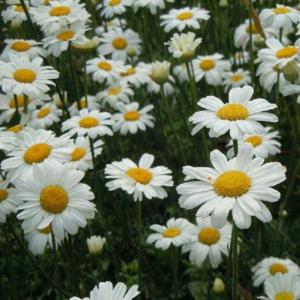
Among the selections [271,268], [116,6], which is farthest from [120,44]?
[271,268]

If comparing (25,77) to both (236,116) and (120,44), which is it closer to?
(236,116)

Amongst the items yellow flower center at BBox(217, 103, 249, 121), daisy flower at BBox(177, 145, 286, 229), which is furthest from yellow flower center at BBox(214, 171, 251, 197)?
yellow flower center at BBox(217, 103, 249, 121)

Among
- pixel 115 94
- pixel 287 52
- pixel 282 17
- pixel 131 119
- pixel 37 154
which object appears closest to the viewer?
pixel 37 154

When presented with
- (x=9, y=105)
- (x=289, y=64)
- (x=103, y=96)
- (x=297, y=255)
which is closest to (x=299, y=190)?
(x=297, y=255)

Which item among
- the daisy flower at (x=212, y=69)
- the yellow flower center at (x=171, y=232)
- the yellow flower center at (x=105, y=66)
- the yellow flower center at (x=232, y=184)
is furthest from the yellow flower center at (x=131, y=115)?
the yellow flower center at (x=232, y=184)

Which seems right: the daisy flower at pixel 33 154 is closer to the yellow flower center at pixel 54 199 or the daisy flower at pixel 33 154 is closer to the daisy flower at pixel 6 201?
the daisy flower at pixel 6 201

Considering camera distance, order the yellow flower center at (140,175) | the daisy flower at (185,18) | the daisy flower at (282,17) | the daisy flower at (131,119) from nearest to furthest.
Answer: the yellow flower center at (140,175) < the daisy flower at (282,17) < the daisy flower at (131,119) < the daisy flower at (185,18)
